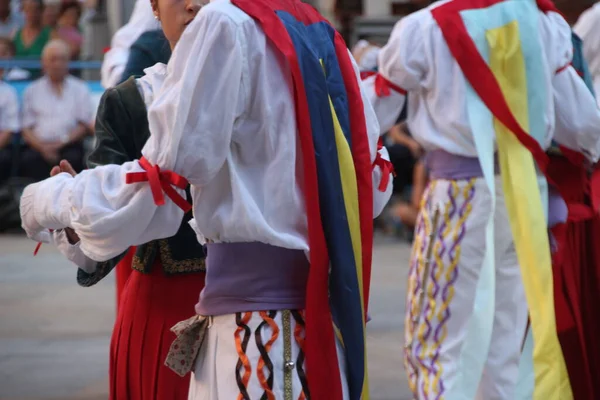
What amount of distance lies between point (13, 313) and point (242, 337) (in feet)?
17.2

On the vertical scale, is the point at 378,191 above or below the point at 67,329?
above

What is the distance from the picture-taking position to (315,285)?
2367 millimetres

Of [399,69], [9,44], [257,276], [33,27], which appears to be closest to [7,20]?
[33,27]

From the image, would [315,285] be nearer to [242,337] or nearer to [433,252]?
[242,337]

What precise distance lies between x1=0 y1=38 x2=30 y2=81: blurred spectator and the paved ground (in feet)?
7.58

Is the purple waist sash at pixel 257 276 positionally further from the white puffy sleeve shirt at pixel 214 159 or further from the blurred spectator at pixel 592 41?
the blurred spectator at pixel 592 41

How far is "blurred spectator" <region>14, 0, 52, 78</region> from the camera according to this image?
39.8 feet

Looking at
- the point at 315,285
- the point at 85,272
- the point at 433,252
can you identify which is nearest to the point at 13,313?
the point at 433,252

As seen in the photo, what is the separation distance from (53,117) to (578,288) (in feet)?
24.0

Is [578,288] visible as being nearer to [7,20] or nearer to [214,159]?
[214,159]

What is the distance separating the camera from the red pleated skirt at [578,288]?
4.29 metres

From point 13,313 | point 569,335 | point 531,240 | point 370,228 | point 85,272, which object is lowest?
point 13,313

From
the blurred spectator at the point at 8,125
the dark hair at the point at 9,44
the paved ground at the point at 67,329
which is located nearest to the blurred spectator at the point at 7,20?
the dark hair at the point at 9,44

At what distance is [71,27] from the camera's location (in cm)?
1303
